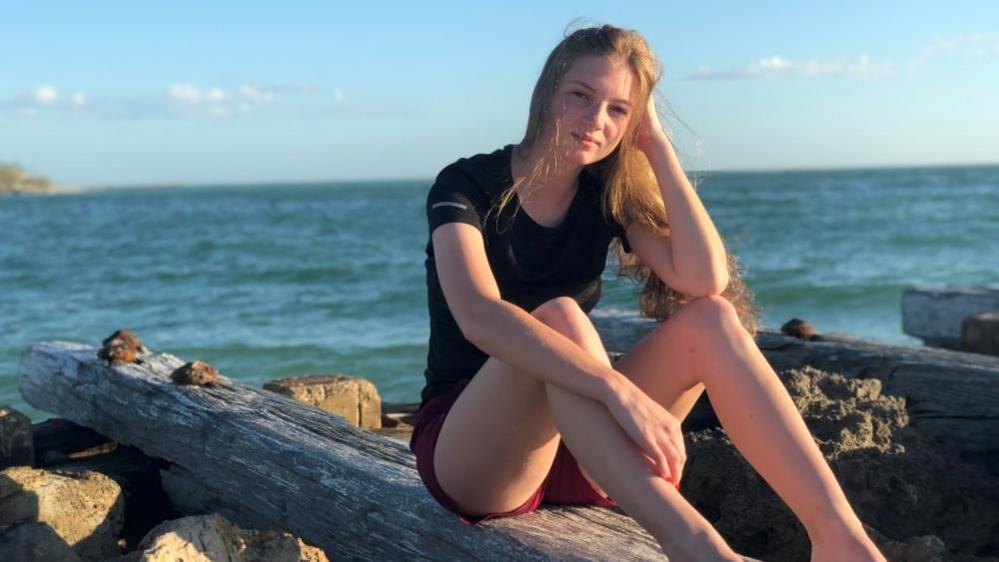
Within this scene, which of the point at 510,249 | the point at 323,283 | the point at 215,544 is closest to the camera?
the point at 215,544

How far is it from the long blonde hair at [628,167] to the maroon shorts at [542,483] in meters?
0.68

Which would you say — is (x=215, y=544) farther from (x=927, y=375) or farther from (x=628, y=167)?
(x=927, y=375)

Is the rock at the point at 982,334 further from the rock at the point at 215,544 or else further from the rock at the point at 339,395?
the rock at the point at 215,544

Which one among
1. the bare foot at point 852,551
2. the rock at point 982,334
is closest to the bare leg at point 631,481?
the bare foot at point 852,551

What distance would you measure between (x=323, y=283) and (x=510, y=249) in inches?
602

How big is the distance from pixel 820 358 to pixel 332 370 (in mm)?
6366

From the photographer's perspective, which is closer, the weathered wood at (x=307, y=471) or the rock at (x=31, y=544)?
the weathered wood at (x=307, y=471)

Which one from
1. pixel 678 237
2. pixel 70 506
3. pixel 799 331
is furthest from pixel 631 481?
pixel 799 331

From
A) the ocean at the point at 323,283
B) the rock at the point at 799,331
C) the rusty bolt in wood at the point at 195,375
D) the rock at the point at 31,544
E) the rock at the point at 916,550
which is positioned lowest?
the ocean at the point at 323,283

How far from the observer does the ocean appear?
35.4 ft

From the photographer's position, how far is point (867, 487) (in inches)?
131

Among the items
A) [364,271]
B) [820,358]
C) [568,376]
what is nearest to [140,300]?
[364,271]

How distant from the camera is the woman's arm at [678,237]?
3111mm

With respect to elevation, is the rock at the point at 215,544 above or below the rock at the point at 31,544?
above
